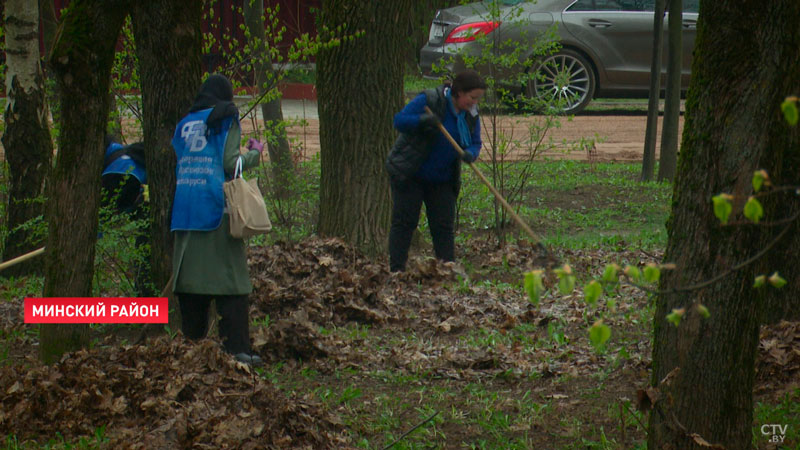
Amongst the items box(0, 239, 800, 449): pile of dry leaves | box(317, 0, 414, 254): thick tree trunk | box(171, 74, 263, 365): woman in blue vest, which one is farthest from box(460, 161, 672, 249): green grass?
box(171, 74, 263, 365): woman in blue vest

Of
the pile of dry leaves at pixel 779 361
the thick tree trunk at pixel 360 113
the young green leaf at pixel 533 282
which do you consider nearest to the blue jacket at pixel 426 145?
the thick tree trunk at pixel 360 113

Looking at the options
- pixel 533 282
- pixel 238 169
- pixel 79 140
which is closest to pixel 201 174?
pixel 238 169

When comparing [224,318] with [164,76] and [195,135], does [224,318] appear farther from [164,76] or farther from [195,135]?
[164,76]

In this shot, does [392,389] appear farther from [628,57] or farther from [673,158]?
[628,57]

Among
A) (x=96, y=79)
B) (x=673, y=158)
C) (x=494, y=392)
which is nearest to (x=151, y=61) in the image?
(x=96, y=79)

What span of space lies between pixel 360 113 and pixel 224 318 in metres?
3.12

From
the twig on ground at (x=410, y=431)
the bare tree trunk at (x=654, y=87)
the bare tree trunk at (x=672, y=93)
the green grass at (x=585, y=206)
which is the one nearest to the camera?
the twig on ground at (x=410, y=431)

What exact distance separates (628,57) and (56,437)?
12.4 meters

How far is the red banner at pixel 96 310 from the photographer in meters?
5.36

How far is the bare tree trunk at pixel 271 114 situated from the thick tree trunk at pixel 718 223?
4051 mm

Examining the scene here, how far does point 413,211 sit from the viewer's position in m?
8.09

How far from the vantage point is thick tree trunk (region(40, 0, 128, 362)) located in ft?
17.1

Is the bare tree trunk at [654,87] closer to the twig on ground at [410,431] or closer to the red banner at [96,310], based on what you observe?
the red banner at [96,310]

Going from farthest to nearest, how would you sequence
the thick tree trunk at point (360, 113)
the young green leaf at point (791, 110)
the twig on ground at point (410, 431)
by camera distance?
the thick tree trunk at point (360, 113), the twig on ground at point (410, 431), the young green leaf at point (791, 110)
